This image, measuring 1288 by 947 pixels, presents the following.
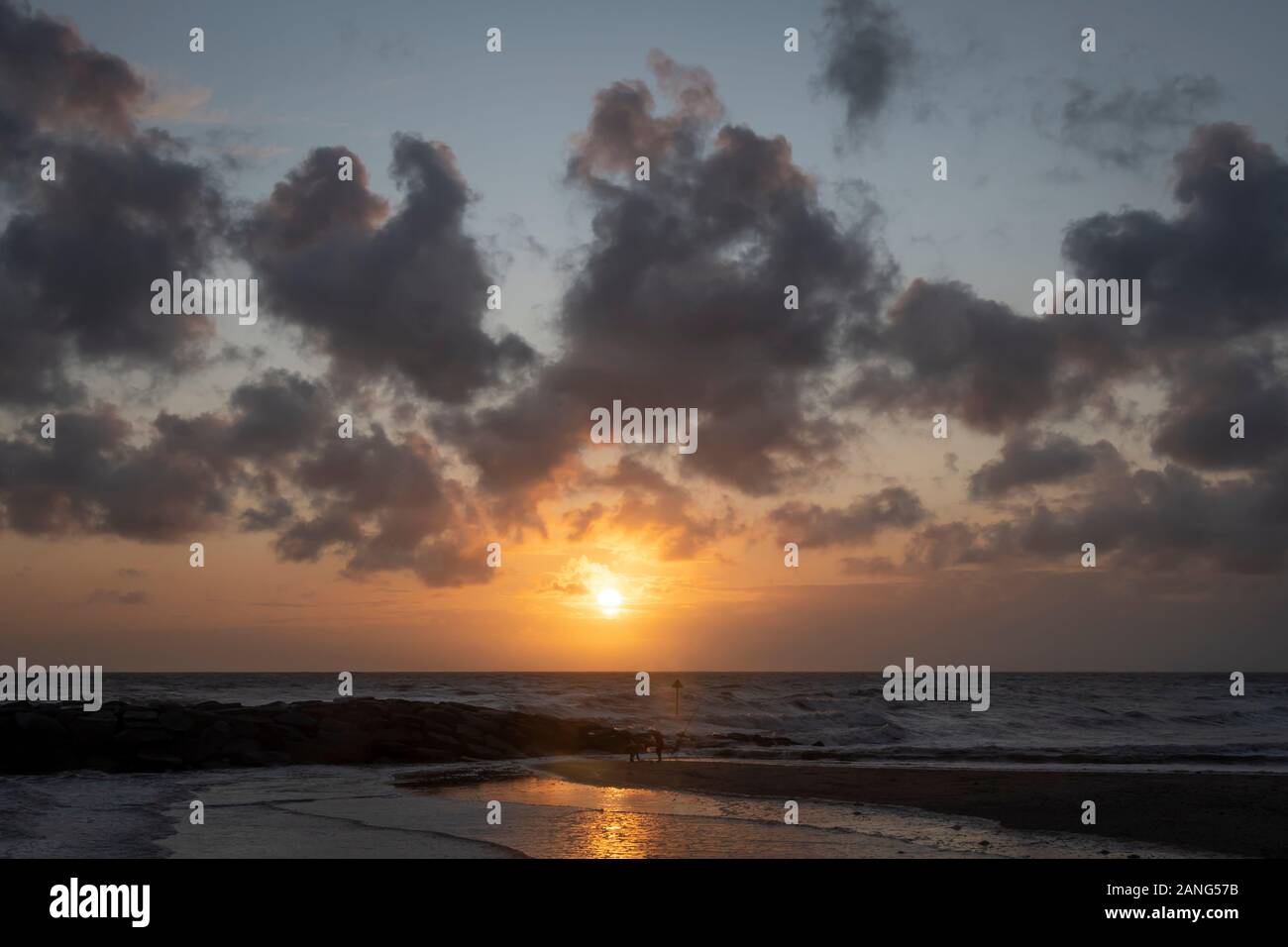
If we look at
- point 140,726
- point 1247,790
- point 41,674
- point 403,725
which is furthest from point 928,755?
point 41,674

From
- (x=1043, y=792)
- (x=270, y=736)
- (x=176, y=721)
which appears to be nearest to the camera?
(x=1043, y=792)

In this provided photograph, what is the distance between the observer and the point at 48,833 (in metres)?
18.6

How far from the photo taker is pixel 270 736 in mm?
33719

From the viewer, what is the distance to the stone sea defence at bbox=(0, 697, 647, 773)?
3064 centimetres

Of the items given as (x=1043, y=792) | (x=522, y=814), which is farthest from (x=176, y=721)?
(x=1043, y=792)

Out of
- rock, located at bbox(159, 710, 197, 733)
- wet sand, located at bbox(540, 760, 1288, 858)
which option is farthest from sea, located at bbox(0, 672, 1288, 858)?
rock, located at bbox(159, 710, 197, 733)

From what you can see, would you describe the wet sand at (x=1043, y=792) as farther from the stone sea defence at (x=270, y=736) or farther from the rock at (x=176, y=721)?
the rock at (x=176, y=721)

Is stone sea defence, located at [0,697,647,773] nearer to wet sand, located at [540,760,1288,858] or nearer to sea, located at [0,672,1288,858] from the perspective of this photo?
sea, located at [0,672,1288,858]

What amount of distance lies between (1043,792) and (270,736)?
956 inches

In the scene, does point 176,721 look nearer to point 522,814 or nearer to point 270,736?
point 270,736

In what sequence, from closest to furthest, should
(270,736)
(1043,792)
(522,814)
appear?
(522,814) < (1043,792) < (270,736)

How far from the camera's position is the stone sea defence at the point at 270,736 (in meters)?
30.6

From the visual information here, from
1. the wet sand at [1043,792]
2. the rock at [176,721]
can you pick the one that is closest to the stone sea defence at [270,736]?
the rock at [176,721]

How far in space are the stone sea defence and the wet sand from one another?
493cm
